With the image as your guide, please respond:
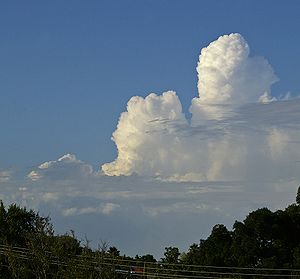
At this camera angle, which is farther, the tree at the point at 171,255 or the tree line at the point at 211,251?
the tree at the point at 171,255

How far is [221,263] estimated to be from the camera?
75.6 metres

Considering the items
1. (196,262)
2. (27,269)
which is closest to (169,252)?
(196,262)

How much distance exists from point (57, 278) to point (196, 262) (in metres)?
25.5

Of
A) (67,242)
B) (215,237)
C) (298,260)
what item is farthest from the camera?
(215,237)

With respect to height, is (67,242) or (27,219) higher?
(27,219)

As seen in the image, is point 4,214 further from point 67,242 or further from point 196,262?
point 67,242

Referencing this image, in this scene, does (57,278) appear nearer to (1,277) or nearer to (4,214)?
(1,277)

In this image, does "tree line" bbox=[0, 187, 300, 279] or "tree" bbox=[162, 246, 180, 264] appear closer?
"tree line" bbox=[0, 187, 300, 279]

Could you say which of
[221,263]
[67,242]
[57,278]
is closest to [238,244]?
[221,263]

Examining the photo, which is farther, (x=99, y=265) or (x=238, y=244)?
(x=238, y=244)

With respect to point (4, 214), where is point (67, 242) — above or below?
below

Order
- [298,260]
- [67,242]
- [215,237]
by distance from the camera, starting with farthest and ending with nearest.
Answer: [215,237], [298,260], [67,242]

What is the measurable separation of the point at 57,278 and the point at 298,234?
2801cm

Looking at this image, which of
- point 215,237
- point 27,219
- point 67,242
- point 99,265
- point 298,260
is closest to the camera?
point 99,265
